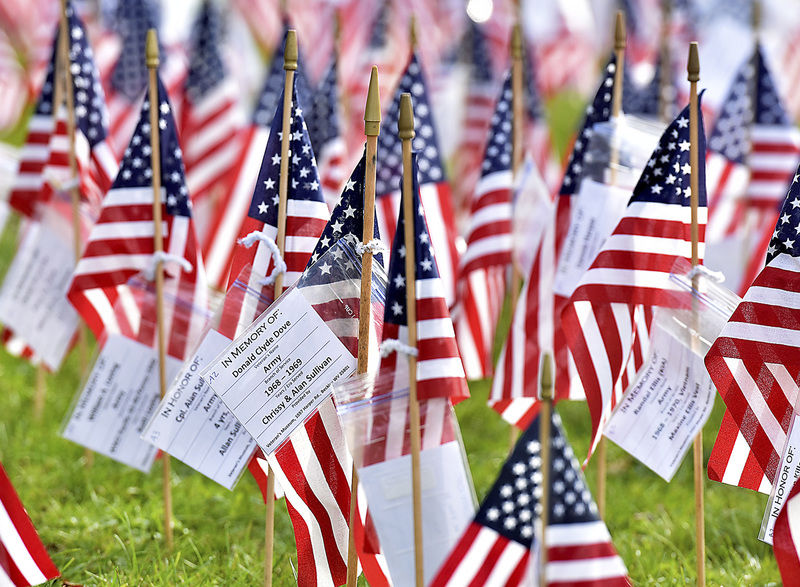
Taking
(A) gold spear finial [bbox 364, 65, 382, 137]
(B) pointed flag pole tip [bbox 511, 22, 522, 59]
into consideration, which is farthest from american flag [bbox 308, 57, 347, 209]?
(A) gold spear finial [bbox 364, 65, 382, 137]

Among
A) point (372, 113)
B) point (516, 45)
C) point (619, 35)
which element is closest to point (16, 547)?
point (372, 113)

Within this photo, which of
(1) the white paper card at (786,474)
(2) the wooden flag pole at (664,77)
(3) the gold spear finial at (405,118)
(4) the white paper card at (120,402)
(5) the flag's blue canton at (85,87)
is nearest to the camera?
(3) the gold spear finial at (405,118)

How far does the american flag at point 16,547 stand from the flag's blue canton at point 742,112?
470cm

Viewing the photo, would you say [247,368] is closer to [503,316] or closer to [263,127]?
[263,127]

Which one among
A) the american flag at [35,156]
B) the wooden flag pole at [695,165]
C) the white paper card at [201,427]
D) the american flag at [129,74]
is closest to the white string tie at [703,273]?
the wooden flag pole at [695,165]

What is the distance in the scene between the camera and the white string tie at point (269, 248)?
372 centimetres

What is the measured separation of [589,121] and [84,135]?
8.03ft

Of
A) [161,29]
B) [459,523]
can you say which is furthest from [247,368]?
[161,29]

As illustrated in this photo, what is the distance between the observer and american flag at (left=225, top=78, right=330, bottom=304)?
3.84 meters

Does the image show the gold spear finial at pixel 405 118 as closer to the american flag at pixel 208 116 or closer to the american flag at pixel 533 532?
the american flag at pixel 533 532

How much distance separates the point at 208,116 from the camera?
7.20 m

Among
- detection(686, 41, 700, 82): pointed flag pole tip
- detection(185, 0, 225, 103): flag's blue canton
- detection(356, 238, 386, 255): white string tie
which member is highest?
detection(185, 0, 225, 103): flag's blue canton

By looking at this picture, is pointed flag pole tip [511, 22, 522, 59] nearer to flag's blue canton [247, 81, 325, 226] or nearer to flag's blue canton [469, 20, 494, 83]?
flag's blue canton [247, 81, 325, 226]

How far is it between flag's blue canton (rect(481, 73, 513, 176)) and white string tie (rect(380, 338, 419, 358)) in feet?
7.75
